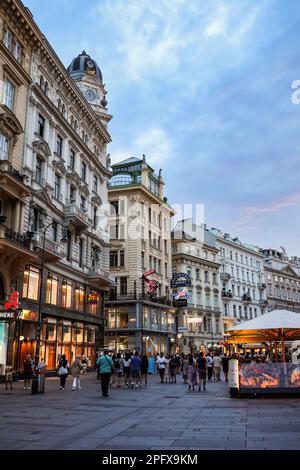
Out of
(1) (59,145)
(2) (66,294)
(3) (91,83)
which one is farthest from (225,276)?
(1) (59,145)

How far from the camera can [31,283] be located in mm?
30500

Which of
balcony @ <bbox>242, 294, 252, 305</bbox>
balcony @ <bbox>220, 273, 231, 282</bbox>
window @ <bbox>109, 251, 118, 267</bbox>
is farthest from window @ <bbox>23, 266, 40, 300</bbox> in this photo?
balcony @ <bbox>242, 294, 252, 305</bbox>

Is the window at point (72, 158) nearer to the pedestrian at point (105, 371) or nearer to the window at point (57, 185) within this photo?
the window at point (57, 185)

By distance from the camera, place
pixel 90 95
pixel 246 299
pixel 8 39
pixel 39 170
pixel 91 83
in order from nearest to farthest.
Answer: pixel 8 39 → pixel 39 170 → pixel 91 83 → pixel 90 95 → pixel 246 299

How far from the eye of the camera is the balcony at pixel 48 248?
3062 centimetres

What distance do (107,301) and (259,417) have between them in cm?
4281

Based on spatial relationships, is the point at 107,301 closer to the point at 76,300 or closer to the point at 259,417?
the point at 76,300

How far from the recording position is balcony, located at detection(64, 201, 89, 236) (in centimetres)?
3628

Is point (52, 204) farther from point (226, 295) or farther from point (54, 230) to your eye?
point (226, 295)

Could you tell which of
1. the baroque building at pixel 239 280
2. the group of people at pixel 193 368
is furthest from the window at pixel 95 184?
the baroque building at pixel 239 280

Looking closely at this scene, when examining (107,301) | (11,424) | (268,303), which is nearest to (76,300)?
(107,301)

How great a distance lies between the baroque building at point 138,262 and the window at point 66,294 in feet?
56.6

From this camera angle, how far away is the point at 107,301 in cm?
5444

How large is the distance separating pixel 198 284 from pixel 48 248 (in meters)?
44.4
